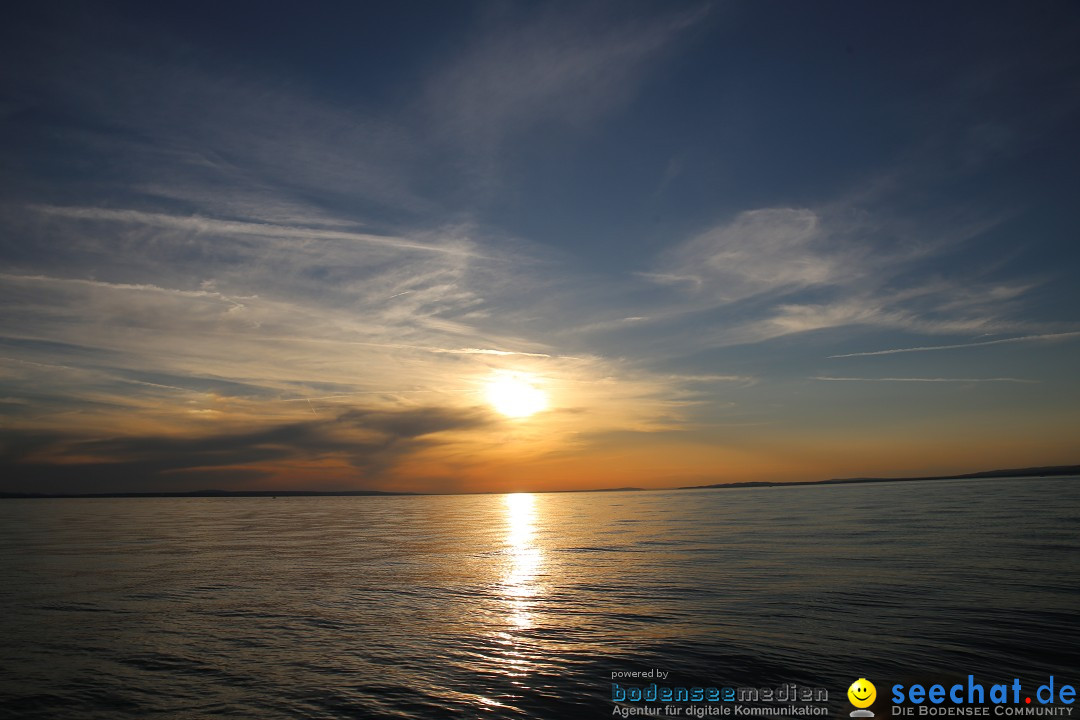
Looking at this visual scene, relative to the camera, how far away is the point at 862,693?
1257 cm

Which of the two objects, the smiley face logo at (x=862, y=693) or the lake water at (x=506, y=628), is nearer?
the smiley face logo at (x=862, y=693)

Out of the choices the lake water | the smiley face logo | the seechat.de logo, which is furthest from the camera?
the lake water

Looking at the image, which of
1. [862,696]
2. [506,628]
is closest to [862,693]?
[862,696]

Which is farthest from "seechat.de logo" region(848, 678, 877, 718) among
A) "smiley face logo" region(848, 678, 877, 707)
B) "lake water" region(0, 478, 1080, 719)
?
"lake water" region(0, 478, 1080, 719)

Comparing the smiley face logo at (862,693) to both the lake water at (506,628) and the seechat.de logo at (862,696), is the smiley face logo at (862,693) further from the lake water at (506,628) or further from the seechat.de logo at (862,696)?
the lake water at (506,628)

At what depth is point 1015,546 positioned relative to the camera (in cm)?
3459

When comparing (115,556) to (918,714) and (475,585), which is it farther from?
(918,714)

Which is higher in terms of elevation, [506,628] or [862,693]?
[862,693]

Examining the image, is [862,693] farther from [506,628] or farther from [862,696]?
[506,628]

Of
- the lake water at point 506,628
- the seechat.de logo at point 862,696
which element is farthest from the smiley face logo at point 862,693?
the lake water at point 506,628

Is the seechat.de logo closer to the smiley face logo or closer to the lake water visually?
the smiley face logo

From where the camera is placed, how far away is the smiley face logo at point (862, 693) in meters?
12.1

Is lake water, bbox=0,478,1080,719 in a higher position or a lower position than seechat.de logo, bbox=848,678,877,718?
lower

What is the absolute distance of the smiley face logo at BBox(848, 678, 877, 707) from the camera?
39.8 ft
